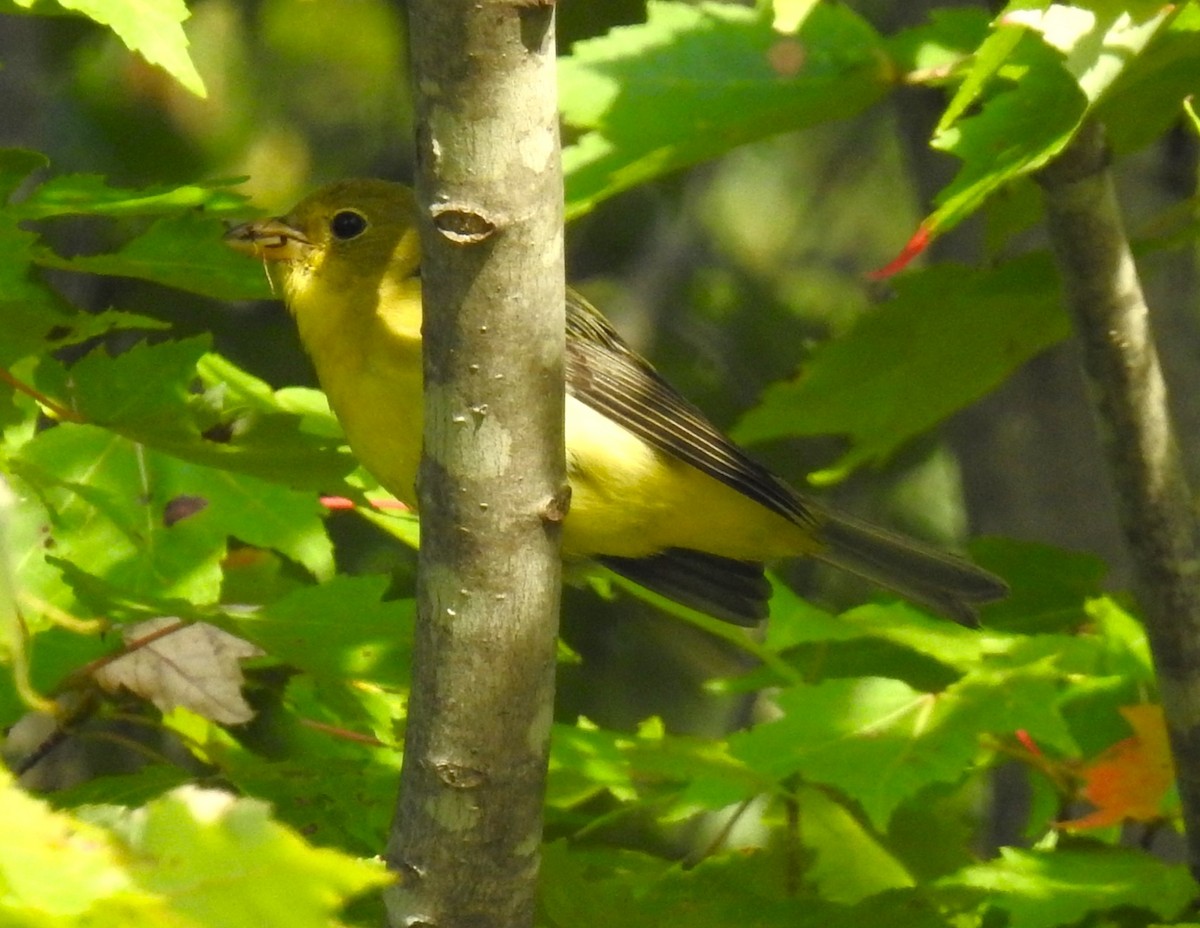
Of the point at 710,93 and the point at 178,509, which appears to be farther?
the point at 178,509

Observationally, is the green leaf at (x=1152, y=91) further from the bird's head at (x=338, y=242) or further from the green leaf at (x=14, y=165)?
the green leaf at (x=14, y=165)

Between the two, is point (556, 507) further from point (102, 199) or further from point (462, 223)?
point (102, 199)

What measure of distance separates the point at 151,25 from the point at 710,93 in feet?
3.48

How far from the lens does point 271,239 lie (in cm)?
342

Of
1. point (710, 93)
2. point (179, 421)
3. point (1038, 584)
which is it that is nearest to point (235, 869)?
point (179, 421)

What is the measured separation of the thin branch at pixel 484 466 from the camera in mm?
1724

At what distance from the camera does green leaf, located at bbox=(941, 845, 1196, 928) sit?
2.59 metres

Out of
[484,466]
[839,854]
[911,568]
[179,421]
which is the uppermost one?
[911,568]

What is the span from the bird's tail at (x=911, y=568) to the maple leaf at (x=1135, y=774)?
366 mm

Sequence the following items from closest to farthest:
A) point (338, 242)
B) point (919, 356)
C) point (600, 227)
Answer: point (919, 356)
point (338, 242)
point (600, 227)

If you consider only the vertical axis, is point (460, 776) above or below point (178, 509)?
below

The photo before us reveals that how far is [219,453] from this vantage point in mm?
2631

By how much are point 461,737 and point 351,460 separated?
775 millimetres

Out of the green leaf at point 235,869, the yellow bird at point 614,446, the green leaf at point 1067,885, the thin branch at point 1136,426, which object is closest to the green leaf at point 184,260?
the yellow bird at point 614,446
